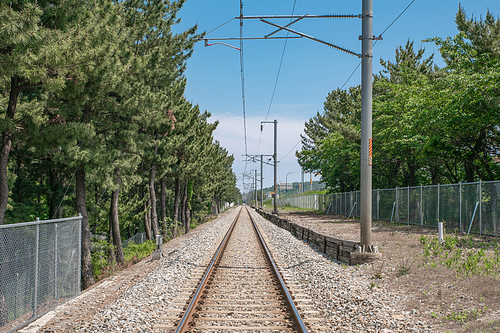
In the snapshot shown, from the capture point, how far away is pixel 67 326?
6.71m

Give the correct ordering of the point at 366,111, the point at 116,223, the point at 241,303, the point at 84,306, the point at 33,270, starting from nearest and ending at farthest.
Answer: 1. the point at 33,270
2. the point at 241,303
3. the point at 84,306
4. the point at 366,111
5. the point at 116,223

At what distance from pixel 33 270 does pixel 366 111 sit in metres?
9.36

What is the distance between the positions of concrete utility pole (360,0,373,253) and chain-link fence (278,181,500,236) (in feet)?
22.0

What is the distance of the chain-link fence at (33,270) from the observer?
277 inches

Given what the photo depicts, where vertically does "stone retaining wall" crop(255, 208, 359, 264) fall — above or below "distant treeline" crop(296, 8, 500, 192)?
below

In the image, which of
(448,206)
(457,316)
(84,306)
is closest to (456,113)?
(448,206)

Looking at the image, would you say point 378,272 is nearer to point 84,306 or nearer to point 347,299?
point 347,299

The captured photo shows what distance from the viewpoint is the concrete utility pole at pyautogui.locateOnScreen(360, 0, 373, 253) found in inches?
441

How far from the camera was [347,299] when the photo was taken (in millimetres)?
7953

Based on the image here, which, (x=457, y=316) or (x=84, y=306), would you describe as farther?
Result: (x=84, y=306)

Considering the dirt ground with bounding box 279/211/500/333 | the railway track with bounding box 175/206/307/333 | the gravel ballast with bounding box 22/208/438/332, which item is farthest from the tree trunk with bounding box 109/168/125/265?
the dirt ground with bounding box 279/211/500/333

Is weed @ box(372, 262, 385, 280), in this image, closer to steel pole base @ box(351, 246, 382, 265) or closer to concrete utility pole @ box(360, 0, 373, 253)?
steel pole base @ box(351, 246, 382, 265)

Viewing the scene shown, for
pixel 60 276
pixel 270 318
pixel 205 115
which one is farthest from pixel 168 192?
pixel 270 318

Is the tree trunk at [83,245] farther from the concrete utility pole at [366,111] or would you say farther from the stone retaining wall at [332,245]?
the concrete utility pole at [366,111]
